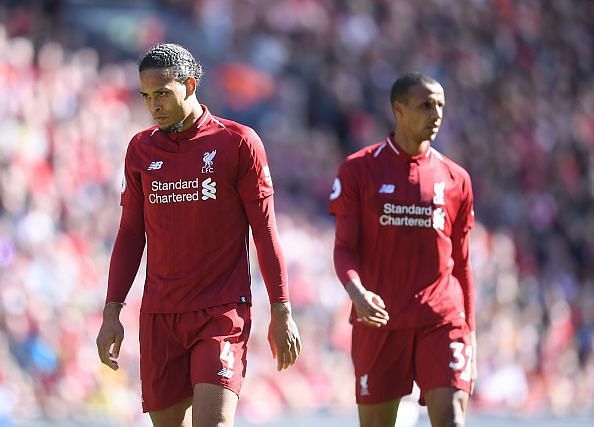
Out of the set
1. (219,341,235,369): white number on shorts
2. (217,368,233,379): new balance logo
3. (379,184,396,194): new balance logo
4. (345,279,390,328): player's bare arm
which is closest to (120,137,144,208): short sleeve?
(219,341,235,369): white number on shorts

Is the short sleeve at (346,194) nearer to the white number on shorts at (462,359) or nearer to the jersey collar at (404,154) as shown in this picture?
the jersey collar at (404,154)

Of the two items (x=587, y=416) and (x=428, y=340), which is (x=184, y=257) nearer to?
(x=428, y=340)

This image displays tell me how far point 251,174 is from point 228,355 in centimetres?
93

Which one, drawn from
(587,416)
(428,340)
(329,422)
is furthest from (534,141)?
(428,340)

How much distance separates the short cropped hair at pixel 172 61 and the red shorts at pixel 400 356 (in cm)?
214

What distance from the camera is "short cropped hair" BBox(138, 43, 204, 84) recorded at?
7.16 m

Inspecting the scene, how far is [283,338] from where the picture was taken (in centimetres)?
700

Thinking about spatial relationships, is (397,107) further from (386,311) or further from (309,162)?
(309,162)

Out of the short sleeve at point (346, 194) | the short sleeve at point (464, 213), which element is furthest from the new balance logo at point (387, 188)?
the short sleeve at point (464, 213)

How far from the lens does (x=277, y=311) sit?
7.06 m

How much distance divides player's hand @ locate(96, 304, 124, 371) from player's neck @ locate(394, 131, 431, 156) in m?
2.24

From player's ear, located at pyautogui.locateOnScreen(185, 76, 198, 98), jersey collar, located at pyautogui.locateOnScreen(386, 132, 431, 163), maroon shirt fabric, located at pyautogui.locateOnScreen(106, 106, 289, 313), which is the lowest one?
maroon shirt fabric, located at pyautogui.locateOnScreen(106, 106, 289, 313)

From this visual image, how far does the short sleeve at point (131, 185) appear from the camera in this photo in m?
7.48

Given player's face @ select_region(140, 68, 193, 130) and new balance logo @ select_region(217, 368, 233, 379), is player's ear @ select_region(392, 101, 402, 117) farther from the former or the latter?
new balance logo @ select_region(217, 368, 233, 379)
